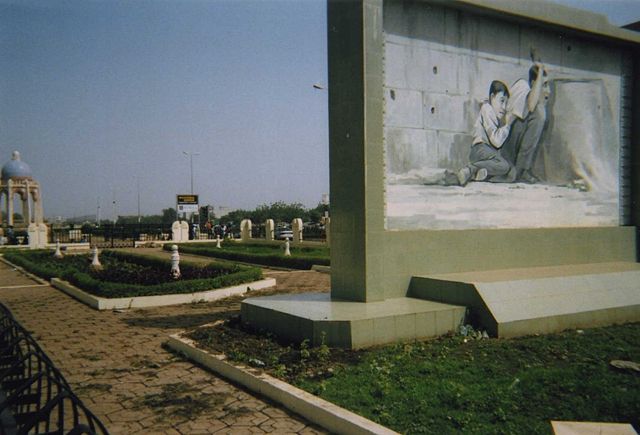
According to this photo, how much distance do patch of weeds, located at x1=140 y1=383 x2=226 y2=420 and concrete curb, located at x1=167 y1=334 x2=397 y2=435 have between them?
0.39 meters

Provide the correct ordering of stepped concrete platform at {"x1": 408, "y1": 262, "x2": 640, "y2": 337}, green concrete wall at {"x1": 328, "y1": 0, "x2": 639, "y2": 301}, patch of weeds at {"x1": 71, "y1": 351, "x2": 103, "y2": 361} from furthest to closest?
green concrete wall at {"x1": 328, "y1": 0, "x2": 639, "y2": 301} → patch of weeds at {"x1": 71, "y1": 351, "x2": 103, "y2": 361} → stepped concrete platform at {"x1": 408, "y1": 262, "x2": 640, "y2": 337}

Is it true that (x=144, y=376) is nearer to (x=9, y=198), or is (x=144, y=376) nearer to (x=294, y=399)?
(x=294, y=399)

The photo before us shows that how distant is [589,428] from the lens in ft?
12.1

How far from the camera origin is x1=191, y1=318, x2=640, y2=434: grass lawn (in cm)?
398

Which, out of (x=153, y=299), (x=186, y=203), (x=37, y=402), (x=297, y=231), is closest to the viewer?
(x=37, y=402)

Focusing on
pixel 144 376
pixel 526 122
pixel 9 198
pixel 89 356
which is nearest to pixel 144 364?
pixel 144 376

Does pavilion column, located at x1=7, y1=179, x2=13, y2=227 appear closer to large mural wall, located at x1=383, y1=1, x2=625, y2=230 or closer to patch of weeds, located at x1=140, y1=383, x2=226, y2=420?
large mural wall, located at x1=383, y1=1, x2=625, y2=230

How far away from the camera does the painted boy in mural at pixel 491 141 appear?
8.16 metres

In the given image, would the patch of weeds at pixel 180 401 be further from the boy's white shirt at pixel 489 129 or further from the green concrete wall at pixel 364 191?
the boy's white shirt at pixel 489 129

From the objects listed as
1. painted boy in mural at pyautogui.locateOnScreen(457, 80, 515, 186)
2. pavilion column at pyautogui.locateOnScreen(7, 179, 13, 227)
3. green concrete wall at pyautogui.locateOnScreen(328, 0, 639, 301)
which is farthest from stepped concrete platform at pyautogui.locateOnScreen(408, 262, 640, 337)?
pavilion column at pyautogui.locateOnScreen(7, 179, 13, 227)

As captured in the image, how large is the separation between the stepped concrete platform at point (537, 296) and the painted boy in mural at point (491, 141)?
1.57 metres

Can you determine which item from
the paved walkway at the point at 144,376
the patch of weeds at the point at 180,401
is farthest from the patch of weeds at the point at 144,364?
the patch of weeds at the point at 180,401

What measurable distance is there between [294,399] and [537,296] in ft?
Result: 12.8

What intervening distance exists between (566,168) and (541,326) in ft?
12.7
